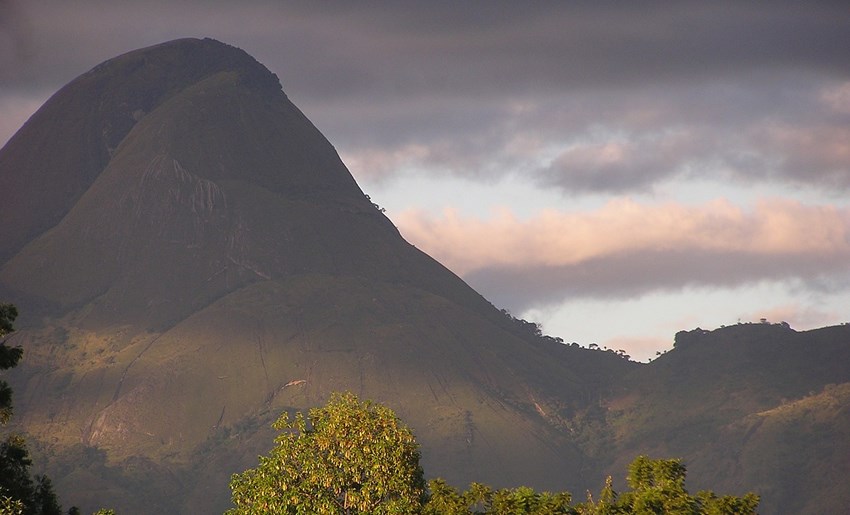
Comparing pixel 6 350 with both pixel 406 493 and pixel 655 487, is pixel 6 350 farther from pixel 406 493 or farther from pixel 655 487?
pixel 655 487

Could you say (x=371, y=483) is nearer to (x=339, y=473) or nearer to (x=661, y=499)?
(x=339, y=473)

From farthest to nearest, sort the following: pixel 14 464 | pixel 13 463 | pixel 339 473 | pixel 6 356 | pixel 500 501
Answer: pixel 14 464
pixel 13 463
pixel 6 356
pixel 339 473
pixel 500 501

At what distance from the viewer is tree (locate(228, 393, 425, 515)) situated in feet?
252

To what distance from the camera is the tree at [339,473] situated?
3022 inches

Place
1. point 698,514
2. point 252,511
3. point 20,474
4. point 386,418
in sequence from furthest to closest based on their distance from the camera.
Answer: point 20,474 < point 386,418 < point 252,511 < point 698,514

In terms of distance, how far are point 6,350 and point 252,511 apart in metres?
18.0

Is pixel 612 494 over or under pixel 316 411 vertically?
under

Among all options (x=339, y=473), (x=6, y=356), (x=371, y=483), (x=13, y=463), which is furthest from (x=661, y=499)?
(x=13, y=463)

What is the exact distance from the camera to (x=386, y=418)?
81.6 m

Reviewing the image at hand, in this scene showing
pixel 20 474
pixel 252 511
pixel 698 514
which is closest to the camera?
pixel 698 514

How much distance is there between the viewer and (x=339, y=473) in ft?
257

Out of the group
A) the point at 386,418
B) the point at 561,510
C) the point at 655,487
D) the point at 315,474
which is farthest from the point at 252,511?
the point at 655,487

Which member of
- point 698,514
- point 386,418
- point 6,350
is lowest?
point 698,514

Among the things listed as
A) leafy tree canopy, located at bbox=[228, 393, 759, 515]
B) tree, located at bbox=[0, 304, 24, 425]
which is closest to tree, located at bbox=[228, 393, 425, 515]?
leafy tree canopy, located at bbox=[228, 393, 759, 515]
